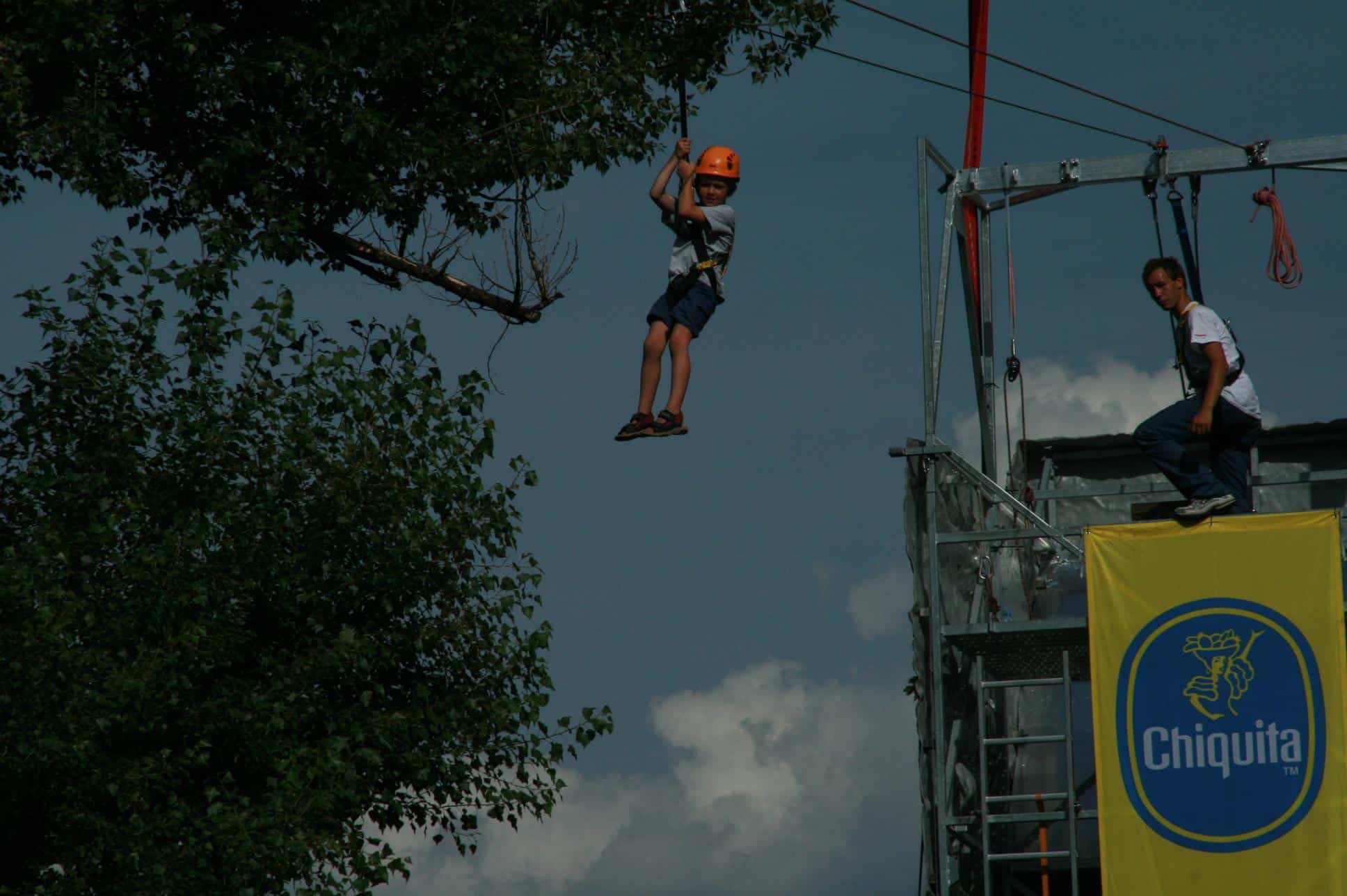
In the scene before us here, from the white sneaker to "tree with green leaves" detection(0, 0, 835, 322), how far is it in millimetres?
5363

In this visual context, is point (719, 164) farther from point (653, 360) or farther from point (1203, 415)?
point (1203, 415)

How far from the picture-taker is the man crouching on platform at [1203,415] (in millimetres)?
14195

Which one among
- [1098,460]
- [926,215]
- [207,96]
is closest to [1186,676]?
[926,215]

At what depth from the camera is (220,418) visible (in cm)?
1889

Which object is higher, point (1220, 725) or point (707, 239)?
point (707, 239)

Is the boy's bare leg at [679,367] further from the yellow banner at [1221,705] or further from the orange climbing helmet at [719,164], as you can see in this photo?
the yellow banner at [1221,705]

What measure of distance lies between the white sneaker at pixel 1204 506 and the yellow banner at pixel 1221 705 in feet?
0.27

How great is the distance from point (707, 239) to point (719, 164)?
1.61ft

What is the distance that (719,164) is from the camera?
13.7m

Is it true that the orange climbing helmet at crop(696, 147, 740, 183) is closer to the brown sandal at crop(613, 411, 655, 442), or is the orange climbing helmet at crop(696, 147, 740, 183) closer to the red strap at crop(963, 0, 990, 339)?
the brown sandal at crop(613, 411, 655, 442)

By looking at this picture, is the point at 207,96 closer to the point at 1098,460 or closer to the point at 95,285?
the point at 95,285

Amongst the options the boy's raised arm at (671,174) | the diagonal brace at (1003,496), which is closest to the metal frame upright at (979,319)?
the diagonal brace at (1003,496)

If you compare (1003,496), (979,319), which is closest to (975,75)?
(979,319)

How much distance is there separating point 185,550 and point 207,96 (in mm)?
3704
